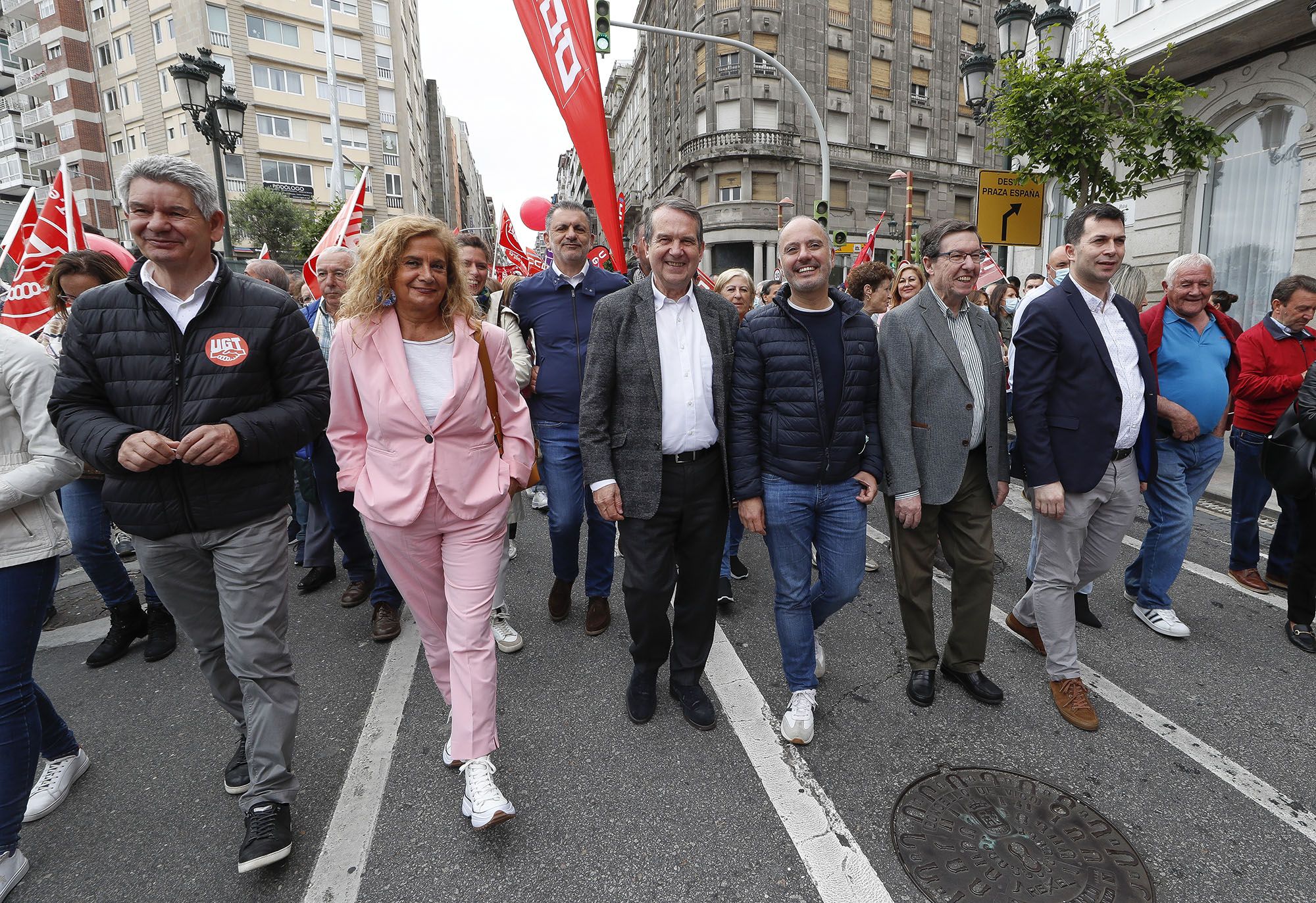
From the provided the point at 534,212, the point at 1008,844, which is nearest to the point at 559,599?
the point at 1008,844

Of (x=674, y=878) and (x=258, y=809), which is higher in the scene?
(x=258, y=809)

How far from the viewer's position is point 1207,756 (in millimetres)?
2725

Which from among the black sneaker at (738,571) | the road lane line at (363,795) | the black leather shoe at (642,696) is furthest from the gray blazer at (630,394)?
the black sneaker at (738,571)

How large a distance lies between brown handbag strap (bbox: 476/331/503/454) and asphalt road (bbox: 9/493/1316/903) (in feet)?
4.67

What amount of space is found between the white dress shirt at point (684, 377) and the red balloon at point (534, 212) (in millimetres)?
9453

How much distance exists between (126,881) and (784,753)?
7.95ft

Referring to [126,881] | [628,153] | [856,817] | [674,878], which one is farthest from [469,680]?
[628,153]

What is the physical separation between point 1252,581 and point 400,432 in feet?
17.6

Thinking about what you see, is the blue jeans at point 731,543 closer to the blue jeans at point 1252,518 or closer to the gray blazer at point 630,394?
the gray blazer at point 630,394

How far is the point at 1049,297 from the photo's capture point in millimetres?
3115

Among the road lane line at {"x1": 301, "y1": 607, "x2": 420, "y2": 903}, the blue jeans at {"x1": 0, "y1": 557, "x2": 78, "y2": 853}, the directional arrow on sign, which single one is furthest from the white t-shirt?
the directional arrow on sign

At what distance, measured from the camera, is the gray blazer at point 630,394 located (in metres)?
2.82

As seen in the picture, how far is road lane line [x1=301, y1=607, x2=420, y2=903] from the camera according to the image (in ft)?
7.16

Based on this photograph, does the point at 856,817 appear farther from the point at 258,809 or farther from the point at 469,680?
the point at 258,809
